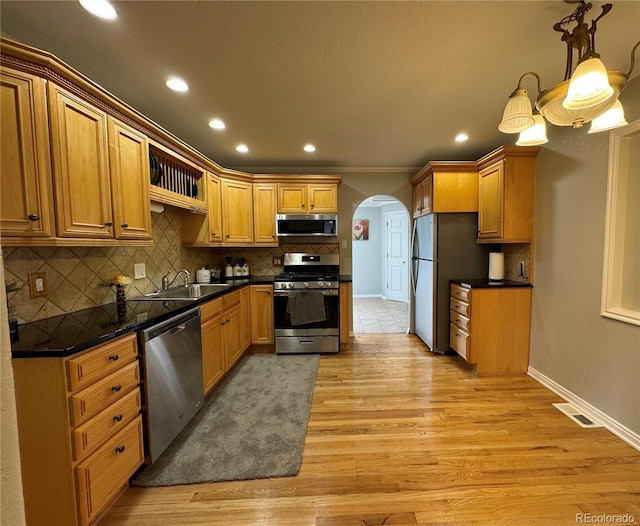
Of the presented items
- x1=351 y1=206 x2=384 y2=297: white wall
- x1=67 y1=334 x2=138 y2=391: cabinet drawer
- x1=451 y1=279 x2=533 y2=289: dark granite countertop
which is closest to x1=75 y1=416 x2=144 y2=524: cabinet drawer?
x1=67 y1=334 x2=138 y2=391: cabinet drawer

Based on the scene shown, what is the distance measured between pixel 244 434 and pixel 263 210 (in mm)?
2525

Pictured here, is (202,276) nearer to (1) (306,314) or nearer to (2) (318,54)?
(1) (306,314)

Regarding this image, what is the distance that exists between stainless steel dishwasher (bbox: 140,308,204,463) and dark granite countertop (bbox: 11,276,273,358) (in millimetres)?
90

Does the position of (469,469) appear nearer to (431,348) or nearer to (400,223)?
(431,348)

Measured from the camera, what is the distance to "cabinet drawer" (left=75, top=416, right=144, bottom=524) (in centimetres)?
121

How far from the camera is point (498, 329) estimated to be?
109 inches

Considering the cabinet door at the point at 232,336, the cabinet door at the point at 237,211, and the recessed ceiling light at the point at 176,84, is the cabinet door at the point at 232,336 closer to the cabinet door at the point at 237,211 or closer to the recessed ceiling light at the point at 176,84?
the cabinet door at the point at 237,211

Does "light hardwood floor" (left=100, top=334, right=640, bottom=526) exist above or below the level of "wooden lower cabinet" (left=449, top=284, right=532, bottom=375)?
below

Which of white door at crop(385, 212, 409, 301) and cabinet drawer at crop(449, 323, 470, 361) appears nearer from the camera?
cabinet drawer at crop(449, 323, 470, 361)

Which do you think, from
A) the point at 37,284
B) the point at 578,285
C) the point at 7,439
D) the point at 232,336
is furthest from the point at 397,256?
the point at 7,439

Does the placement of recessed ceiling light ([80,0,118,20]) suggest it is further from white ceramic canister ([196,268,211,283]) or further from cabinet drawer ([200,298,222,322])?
white ceramic canister ([196,268,211,283])

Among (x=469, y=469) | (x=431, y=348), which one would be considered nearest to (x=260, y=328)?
(x=431, y=348)

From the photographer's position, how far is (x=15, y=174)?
4.11 ft

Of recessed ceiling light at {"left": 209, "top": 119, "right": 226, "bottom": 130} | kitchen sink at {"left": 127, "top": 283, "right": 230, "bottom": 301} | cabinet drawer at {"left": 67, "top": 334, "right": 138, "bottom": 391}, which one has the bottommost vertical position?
cabinet drawer at {"left": 67, "top": 334, "right": 138, "bottom": 391}
